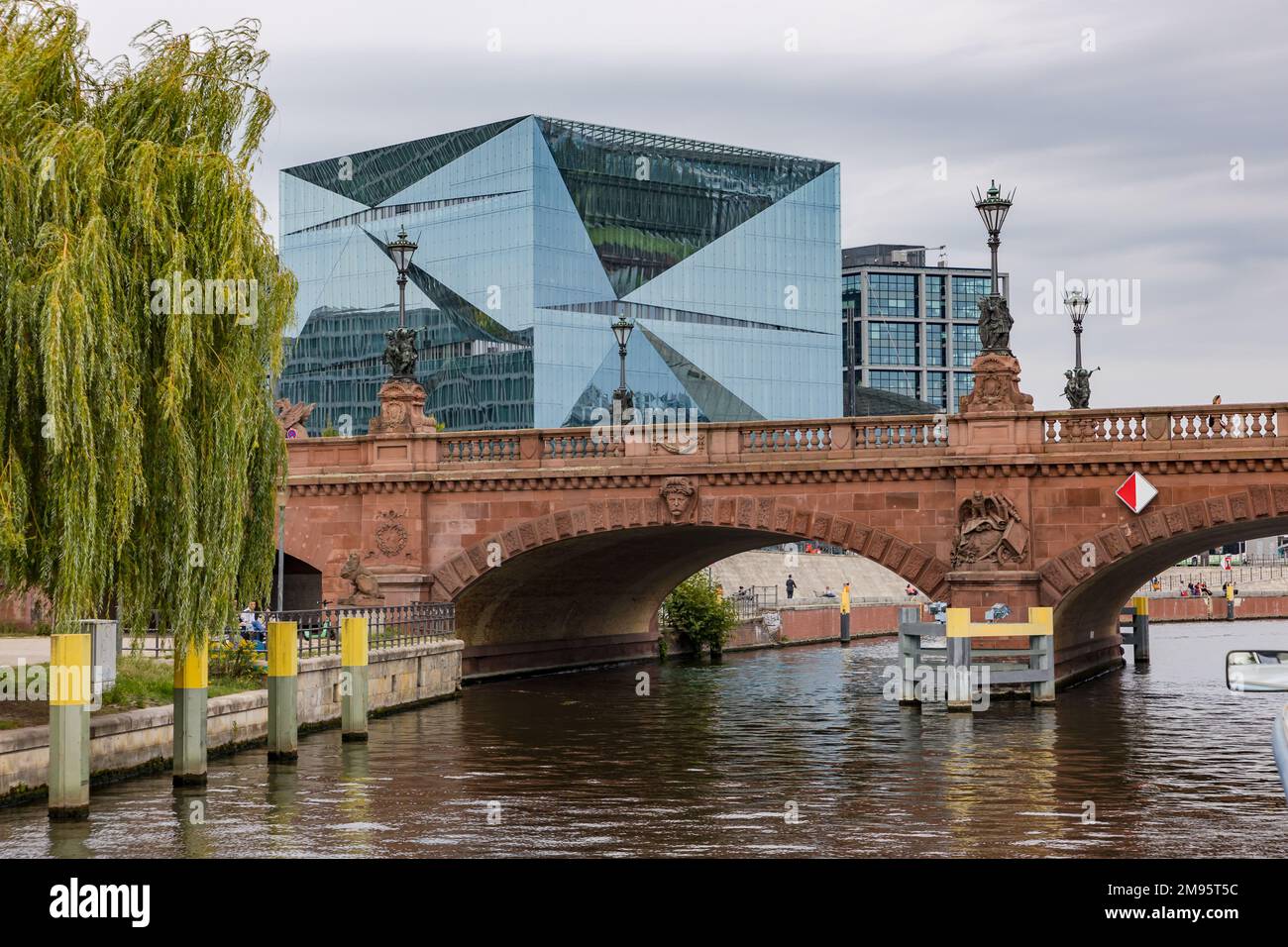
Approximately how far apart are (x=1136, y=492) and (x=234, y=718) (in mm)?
18455

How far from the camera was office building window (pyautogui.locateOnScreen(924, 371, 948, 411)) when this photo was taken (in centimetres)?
16338

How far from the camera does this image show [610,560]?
4653cm

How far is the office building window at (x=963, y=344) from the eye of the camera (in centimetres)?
16412

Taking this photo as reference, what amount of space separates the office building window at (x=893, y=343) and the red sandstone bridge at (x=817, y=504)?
115535 millimetres

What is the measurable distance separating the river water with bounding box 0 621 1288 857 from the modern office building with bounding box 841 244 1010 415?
406 feet

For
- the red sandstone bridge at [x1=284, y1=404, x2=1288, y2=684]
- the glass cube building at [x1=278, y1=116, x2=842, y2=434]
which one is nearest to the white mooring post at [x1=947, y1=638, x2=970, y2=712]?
the red sandstone bridge at [x1=284, y1=404, x2=1288, y2=684]

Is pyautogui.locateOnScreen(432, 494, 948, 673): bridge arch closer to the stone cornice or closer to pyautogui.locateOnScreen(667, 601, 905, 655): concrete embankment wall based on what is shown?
the stone cornice

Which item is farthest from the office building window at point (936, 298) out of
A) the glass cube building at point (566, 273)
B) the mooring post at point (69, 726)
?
the mooring post at point (69, 726)

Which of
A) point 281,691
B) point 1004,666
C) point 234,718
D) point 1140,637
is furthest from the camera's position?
point 1140,637

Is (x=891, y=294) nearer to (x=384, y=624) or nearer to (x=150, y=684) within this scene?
(x=384, y=624)

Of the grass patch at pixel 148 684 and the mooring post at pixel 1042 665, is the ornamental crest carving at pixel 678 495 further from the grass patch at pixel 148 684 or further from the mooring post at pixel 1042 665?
the grass patch at pixel 148 684

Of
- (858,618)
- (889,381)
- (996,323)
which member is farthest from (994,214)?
(889,381)

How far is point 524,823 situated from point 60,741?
17.9 ft
